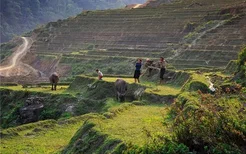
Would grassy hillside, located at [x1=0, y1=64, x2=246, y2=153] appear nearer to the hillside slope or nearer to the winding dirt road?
the hillside slope

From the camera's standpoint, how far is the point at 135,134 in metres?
11.5

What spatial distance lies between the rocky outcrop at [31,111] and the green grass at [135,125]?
767cm

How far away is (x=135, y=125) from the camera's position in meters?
13.0

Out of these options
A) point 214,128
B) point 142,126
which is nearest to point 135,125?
point 142,126

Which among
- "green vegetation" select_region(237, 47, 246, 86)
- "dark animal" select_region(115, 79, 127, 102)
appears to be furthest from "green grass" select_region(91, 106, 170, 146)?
"dark animal" select_region(115, 79, 127, 102)

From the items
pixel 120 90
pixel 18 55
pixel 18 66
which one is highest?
pixel 120 90

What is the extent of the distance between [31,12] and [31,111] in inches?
5053

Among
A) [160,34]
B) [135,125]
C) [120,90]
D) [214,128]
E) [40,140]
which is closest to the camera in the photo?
[214,128]

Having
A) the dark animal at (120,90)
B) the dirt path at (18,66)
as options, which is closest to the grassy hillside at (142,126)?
the dark animal at (120,90)

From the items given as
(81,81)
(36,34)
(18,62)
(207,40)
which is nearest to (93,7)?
(36,34)

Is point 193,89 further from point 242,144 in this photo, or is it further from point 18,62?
point 18,62

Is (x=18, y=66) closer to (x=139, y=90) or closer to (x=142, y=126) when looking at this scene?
(x=139, y=90)

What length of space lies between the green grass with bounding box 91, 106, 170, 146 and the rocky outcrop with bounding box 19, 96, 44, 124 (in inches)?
302

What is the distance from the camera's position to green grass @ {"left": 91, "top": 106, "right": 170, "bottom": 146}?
10734mm
